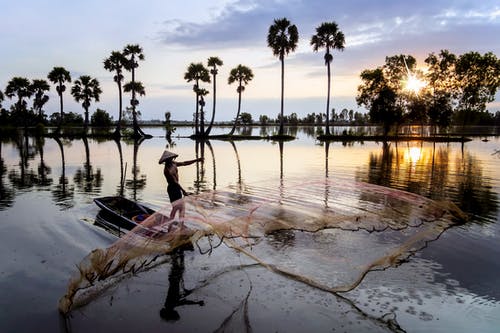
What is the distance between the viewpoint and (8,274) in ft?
31.1

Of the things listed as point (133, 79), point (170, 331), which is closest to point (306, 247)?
point (170, 331)

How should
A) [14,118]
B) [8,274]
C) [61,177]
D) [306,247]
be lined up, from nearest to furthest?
[8,274]
[306,247]
[61,177]
[14,118]

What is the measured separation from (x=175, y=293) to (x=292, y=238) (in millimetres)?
4751

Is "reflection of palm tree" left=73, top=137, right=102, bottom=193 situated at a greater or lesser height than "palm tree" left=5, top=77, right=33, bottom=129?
lesser

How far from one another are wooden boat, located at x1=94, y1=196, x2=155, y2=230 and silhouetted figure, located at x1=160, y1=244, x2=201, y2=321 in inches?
112

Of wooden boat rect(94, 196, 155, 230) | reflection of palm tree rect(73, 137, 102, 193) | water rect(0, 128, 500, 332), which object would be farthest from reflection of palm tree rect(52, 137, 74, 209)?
wooden boat rect(94, 196, 155, 230)

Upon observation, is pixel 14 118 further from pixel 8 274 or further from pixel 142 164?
pixel 8 274

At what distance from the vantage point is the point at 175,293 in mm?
8461

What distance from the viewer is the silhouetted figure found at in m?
7.59

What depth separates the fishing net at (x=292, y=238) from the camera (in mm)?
8188

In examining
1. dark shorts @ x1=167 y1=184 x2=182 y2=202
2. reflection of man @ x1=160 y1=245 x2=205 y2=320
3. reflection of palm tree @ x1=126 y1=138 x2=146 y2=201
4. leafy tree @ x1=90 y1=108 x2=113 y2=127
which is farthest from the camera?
leafy tree @ x1=90 y1=108 x2=113 y2=127

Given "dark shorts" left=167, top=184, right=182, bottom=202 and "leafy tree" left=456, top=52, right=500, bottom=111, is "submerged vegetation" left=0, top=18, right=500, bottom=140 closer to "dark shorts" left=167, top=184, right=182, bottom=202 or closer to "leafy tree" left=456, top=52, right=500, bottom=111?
"leafy tree" left=456, top=52, right=500, bottom=111

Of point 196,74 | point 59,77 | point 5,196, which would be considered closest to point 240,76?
point 196,74

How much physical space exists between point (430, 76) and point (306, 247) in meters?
74.4
